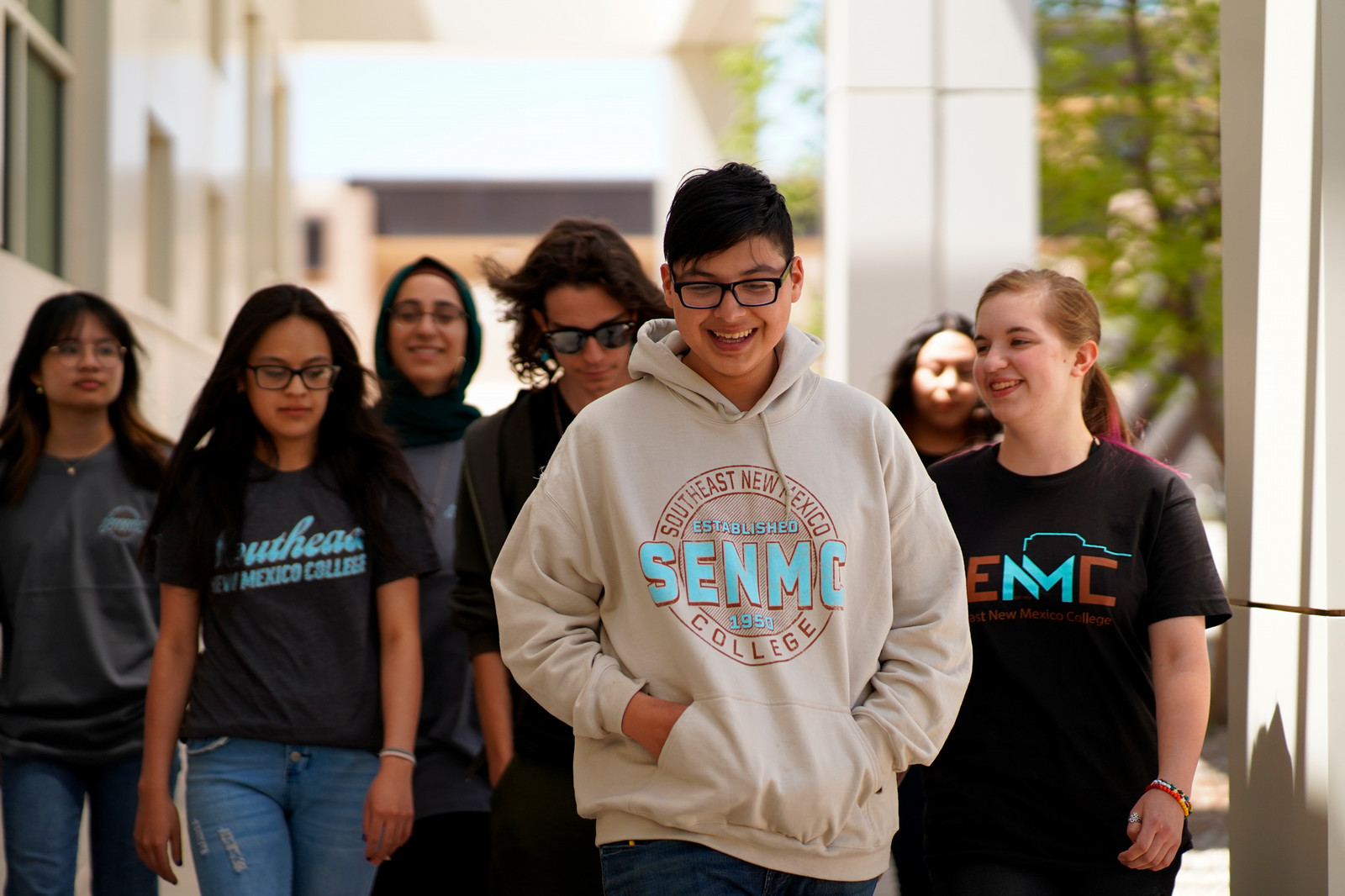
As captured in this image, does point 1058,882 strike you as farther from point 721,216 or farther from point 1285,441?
point 721,216

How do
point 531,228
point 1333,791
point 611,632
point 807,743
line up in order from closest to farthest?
1. point 807,743
2. point 611,632
3. point 1333,791
4. point 531,228

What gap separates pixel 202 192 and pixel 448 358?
372 inches

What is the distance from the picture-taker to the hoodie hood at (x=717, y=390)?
240 cm

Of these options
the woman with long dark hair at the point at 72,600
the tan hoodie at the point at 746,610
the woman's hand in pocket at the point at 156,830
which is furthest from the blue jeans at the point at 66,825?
the tan hoodie at the point at 746,610

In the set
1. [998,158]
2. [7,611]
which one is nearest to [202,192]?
[998,158]

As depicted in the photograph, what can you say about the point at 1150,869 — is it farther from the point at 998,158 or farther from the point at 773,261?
the point at 998,158

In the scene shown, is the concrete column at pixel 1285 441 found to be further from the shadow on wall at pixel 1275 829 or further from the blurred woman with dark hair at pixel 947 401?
the blurred woman with dark hair at pixel 947 401

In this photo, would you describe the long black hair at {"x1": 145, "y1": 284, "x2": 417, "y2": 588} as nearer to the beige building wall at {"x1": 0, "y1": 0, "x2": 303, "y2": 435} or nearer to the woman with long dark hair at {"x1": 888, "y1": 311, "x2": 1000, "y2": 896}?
the woman with long dark hair at {"x1": 888, "y1": 311, "x2": 1000, "y2": 896}

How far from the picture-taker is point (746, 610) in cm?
229

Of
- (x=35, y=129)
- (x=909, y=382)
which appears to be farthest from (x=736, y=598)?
(x=35, y=129)

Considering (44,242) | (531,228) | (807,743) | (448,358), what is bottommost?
(807,743)

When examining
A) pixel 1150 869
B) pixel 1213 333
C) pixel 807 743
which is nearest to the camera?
pixel 807 743

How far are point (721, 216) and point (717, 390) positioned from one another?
12.6 inches

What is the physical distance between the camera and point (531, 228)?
146 ft
